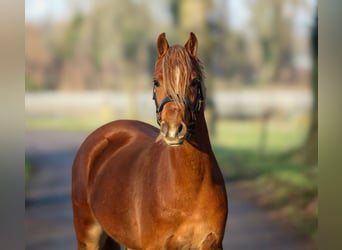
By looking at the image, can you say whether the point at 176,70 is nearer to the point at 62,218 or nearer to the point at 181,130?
the point at 181,130

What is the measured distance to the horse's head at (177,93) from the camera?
161 cm

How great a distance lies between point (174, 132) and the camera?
62.6 inches

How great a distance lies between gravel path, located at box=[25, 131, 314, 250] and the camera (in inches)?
171

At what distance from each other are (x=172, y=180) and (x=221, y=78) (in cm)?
254

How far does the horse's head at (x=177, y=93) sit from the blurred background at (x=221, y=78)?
92.8 inches

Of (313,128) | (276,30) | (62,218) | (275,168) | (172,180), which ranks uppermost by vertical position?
(276,30)

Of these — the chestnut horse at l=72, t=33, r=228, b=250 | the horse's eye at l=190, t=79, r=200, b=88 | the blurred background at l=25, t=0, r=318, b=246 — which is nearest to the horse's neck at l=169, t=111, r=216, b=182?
the chestnut horse at l=72, t=33, r=228, b=250

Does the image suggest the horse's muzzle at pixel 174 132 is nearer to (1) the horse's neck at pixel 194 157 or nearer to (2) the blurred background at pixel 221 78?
(1) the horse's neck at pixel 194 157

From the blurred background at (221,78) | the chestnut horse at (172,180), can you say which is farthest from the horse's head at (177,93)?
the blurred background at (221,78)

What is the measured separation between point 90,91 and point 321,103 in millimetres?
1762

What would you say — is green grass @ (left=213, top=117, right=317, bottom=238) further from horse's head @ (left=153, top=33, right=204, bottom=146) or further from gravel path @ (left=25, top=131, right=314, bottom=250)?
horse's head @ (left=153, top=33, right=204, bottom=146)

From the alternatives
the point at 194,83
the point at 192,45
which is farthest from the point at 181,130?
the point at 192,45

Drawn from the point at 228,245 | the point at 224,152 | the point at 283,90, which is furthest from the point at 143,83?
the point at 228,245

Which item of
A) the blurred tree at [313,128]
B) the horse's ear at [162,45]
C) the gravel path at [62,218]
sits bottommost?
the gravel path at [62,218]
